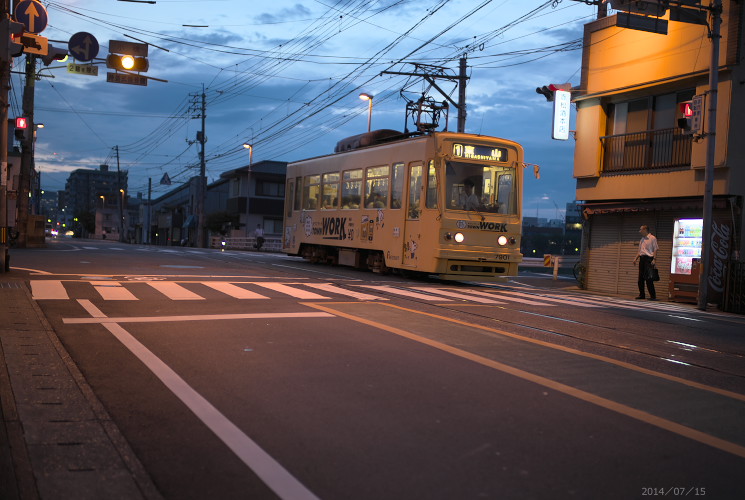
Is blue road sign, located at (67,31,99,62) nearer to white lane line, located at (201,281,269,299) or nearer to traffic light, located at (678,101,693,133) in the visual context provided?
white lane line, located at (201,281,269,299)

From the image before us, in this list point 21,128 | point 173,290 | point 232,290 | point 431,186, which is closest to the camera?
point 173,290

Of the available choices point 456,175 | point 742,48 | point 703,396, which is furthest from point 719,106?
point 703,396

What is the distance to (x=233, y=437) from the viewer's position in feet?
15.0

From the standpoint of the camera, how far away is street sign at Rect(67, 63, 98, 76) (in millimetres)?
21719

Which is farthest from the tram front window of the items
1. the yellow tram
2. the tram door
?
the tram door

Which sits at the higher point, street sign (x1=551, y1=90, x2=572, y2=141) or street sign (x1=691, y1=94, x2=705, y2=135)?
street sign (x1=551, y1=90, x2=572, y2=141)

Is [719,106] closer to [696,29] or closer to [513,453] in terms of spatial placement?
[696,29]

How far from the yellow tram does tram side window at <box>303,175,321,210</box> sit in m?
3.88

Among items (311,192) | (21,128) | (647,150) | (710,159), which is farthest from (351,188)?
(21,128)

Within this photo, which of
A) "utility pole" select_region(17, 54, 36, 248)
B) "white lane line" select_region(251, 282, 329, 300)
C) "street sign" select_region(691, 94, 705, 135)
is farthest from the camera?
"utility pole" select_region(17, 54, 36, 248)

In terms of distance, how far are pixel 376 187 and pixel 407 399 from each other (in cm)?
1553

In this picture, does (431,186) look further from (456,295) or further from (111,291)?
(111,291)

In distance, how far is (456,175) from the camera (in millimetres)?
17719

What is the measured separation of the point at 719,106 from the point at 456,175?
23.7 ft
